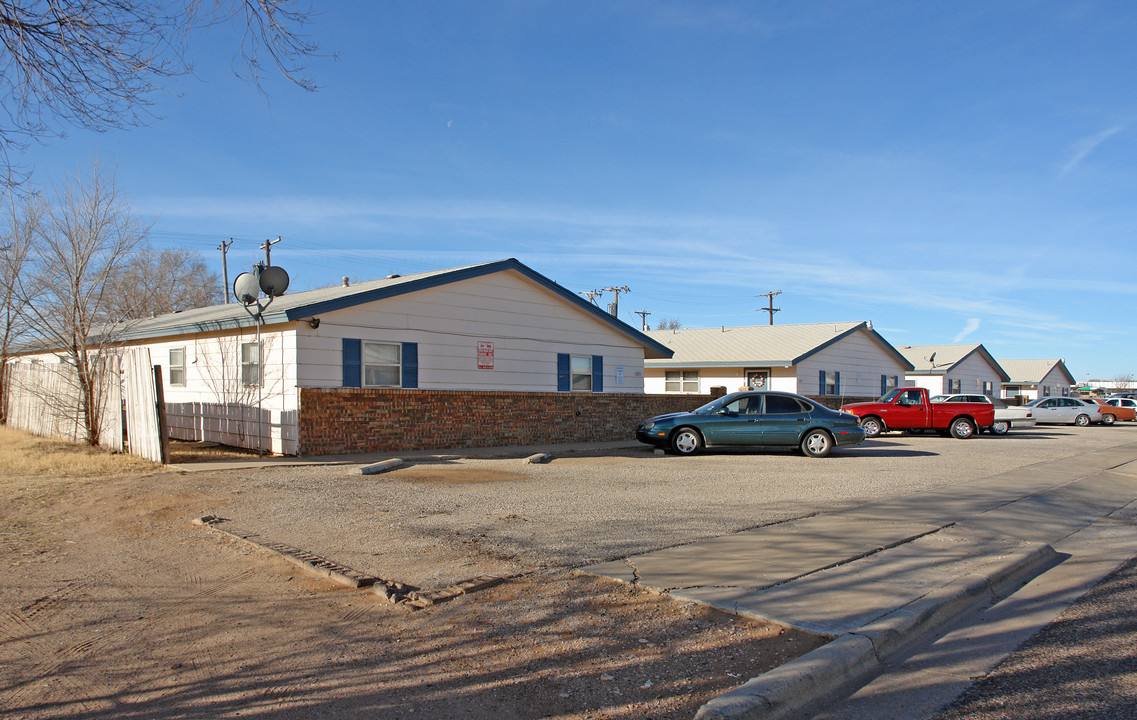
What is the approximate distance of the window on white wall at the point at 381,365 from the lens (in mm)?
17000

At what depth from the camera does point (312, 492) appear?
10469 millimetres

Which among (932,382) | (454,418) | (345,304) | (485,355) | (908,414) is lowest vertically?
(908,414)

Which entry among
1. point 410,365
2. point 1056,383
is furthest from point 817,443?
point 1056,383

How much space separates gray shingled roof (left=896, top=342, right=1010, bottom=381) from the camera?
1758 inches

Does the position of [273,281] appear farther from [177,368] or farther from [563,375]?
[563,375]

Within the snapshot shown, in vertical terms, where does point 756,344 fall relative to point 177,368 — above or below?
above

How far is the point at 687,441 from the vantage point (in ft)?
57.1

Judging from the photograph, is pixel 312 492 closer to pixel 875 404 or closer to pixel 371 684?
pixel 371 684

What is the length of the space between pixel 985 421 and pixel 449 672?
25317 millimetres

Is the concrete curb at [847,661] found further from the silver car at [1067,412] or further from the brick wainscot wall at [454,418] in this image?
the silver car at [1067,412]

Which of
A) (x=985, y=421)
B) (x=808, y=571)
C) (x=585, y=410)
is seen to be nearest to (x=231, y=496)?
(x=808, y=571)

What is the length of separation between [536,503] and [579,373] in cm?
1220

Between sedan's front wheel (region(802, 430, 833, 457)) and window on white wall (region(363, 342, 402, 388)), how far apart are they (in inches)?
368

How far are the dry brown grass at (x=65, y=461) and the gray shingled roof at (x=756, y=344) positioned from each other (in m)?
23.3
